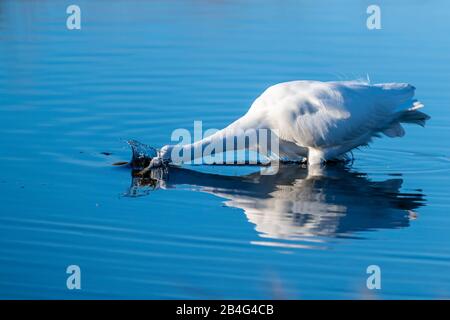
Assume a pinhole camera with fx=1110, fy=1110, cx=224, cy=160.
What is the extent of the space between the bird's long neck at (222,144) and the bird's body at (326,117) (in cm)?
1

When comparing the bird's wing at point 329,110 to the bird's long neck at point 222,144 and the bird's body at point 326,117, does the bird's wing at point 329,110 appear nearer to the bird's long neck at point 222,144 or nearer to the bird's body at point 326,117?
the bird's body at point 326,117

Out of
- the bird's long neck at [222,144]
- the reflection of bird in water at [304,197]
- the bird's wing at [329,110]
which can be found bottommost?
the reflection of bird in water at [304,197]

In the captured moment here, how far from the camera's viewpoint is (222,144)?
14.3m

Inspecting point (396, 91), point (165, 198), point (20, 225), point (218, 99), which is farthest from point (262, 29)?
point (20, 225)

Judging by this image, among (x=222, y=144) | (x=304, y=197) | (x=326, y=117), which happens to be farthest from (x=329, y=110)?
(x=304, y=197)

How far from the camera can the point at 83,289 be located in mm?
9820

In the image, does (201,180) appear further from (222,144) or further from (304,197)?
(304,197)

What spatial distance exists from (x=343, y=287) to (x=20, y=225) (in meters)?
3.75

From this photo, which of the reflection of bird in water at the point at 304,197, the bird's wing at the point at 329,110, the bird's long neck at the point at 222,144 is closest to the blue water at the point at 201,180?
the reflection of bird in water at the point at 304,197

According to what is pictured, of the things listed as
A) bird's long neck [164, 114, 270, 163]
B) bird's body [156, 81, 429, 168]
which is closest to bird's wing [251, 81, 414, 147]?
bird's body [156, 81, 429, 168]

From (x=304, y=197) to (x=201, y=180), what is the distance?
1435 millimetres

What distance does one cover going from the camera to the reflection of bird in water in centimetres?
1203

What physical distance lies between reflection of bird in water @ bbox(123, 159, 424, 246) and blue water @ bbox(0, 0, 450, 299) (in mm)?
36

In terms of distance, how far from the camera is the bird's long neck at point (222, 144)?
46.6 ft
